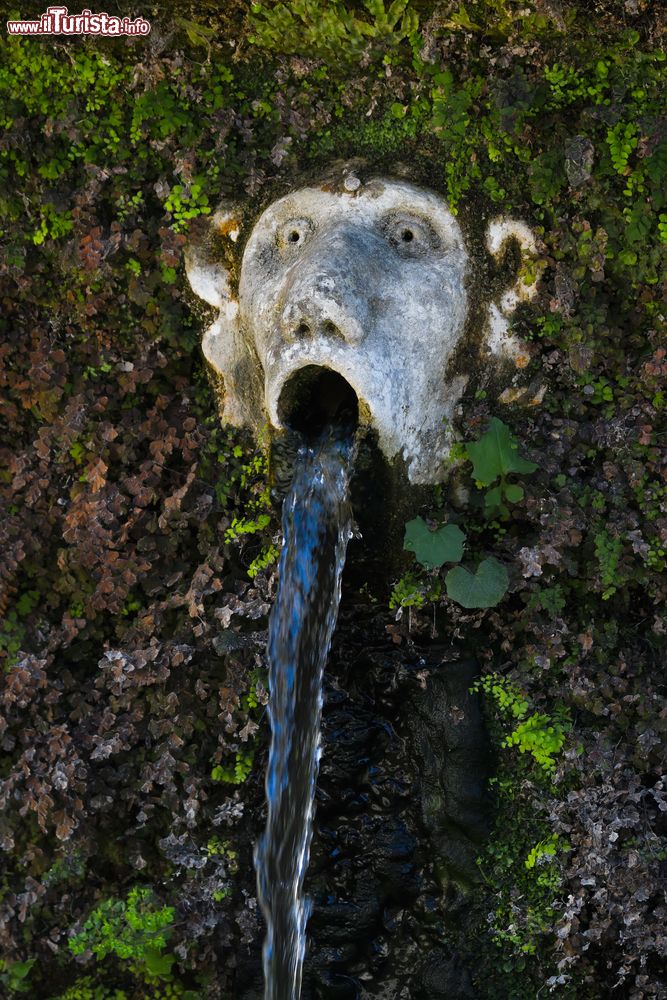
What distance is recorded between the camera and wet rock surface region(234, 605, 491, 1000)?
3.52 metres

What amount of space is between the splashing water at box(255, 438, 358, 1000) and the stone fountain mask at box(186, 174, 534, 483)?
31 cm

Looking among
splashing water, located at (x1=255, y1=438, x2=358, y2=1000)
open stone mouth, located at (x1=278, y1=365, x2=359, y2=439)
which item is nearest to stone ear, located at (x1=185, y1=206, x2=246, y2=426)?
open stone mouth, located at (x1=278, y1=365, x2=359, y2=439)

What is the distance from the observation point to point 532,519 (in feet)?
11.2

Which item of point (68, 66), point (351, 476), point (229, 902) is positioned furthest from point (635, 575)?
point (68, 66)

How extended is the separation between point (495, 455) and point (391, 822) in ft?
4.51

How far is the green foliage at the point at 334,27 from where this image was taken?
126 inches

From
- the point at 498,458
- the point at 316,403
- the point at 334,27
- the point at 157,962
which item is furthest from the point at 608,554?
the point at 157,962

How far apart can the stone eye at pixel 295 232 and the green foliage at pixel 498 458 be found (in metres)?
0.88

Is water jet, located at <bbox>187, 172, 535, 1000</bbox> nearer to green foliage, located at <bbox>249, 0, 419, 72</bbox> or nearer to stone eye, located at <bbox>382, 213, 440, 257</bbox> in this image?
stone eye, located at <bbox>382, 213, 440, 257</bbox>

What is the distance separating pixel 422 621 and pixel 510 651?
33 centimetres

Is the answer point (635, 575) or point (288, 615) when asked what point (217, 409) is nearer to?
point (288, 615)

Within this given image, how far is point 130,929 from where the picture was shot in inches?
146

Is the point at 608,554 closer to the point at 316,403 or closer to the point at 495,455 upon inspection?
the point at 495,455

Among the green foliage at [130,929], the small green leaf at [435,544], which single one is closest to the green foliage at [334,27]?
the small green leaf at [435,544]
